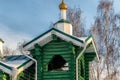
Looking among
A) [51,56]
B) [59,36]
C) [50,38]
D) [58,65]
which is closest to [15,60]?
[58,65]

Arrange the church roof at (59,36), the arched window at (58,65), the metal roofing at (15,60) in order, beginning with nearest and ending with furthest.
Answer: the church roof at (59,36) < the metal roofing at (15,60) < the arched window at (58,65)

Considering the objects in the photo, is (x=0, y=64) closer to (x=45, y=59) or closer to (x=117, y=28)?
(x=45, y=59)

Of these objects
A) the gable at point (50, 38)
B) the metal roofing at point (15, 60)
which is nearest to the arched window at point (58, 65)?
the metal roofing at point (15, 60)

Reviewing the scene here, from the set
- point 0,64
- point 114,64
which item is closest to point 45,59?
point 0,64

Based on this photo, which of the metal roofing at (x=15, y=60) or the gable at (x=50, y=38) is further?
the metal roofing at (x=15, y=60)

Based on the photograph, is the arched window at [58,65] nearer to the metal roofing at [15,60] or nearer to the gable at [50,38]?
the metal roofing at [15,60]

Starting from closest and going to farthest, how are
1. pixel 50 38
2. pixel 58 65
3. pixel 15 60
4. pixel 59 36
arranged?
pixel 59 36 < pixel 50 38 < pixel 15 60 < pixel 58 65

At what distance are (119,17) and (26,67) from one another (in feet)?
41.5

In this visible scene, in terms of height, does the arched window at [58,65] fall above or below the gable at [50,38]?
below

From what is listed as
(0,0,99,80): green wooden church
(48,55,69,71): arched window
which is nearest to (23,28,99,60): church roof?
(0,0,99,80): green wooden church

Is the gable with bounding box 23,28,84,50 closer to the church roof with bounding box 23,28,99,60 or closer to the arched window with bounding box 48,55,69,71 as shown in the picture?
the church roof with bounding box 23,28,99,60

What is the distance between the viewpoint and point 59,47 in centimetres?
1527

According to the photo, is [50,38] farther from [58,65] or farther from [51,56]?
[58,65]

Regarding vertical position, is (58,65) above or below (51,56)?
below
